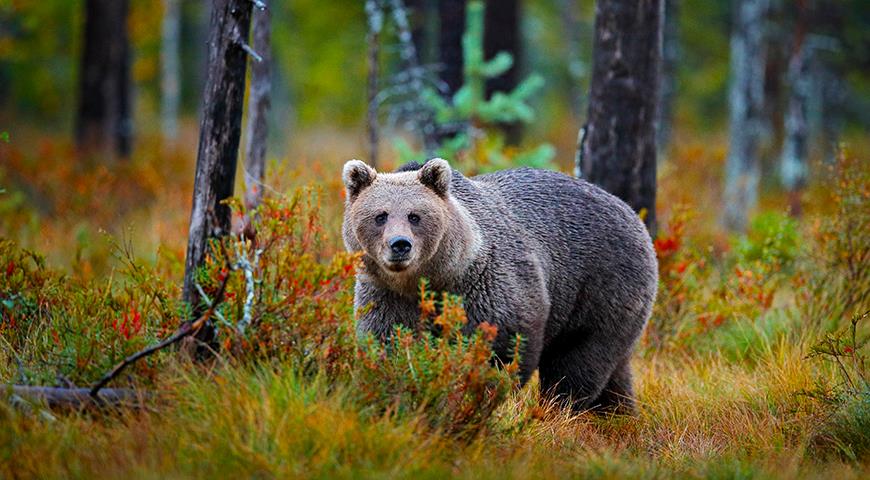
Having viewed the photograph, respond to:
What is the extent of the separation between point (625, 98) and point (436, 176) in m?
2.83

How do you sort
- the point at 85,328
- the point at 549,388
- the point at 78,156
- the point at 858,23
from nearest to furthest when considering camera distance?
the point at 85,328 → the point at 549,388 → the point at 78,156 → the point at 858,23

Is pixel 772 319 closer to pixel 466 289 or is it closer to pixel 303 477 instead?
pixel 466 289

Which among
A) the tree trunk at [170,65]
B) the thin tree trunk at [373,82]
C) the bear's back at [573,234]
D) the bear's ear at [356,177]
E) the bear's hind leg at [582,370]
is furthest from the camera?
the tree trunk at [170,65]

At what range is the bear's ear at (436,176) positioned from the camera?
17.9 feet

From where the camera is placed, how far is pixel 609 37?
7746 millimetres

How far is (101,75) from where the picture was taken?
17562mm

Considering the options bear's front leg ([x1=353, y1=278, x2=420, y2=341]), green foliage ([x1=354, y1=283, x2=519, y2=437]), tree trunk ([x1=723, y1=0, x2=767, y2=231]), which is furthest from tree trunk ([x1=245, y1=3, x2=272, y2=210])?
tree trunk ([x1=723, y1=0, x2=767, y2=231])

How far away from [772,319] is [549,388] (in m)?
2.36

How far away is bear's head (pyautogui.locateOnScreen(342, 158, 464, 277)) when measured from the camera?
5.12 meters

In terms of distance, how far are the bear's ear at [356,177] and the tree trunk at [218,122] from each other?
74 centimetres

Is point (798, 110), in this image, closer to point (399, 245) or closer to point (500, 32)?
point (500, 32)

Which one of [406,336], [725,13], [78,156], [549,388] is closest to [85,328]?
[406,336]

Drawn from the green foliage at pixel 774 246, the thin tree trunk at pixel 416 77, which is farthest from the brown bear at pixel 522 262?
the thin tree trunk at pixel 416 77

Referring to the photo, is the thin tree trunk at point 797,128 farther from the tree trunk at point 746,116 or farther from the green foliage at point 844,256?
the green foliage at point 844,256
